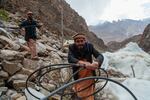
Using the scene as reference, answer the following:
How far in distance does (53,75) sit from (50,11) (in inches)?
959

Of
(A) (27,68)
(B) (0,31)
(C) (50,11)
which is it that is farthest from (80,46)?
(C) (50,11)

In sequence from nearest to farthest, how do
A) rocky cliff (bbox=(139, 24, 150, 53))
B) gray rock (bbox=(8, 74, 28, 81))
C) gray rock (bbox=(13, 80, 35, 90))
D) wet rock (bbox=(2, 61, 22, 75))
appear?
gray rock (bbox=(13, 80, 35, 90)) < gray rock (bbox=(8, 74, 28, 81)) < wet rock (bbox=(2, 61, 22, 75)) < rocky cliff (bbox=(139, 24, 150, 53))

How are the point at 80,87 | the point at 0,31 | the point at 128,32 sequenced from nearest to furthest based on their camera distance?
the point at 80,87
the point at 0,31
the point at 128,32

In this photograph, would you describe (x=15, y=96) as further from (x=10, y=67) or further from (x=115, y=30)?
(x=115, y=30)

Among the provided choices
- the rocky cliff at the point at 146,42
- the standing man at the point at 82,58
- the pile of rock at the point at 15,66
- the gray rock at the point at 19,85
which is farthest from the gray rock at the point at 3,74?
the rocky cliff at the point at 146,42

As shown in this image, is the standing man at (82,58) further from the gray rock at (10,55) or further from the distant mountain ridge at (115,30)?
the distant mountain ridge at (115,30)

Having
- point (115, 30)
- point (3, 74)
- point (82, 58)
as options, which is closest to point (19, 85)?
point (3, 74)

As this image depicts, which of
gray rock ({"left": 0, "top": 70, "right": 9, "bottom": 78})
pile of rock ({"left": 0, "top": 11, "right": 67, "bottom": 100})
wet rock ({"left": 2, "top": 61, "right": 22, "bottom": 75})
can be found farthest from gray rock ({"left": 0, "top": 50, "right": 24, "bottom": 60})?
gray rock ({"left": 0, "top": 70, "right": 9, "bottom": 78})

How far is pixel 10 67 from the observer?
10031mm

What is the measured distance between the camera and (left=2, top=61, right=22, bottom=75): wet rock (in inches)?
394

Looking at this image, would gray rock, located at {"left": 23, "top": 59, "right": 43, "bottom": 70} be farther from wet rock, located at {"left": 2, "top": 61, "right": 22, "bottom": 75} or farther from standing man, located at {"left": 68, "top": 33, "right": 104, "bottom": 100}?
standing man, located at {"left": 68, "top": 33, "right": 104, "bottom": 100}

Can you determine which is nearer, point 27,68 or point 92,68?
point 92,68

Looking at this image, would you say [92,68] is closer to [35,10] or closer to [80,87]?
[80,87]

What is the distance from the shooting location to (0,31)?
43.6ft
